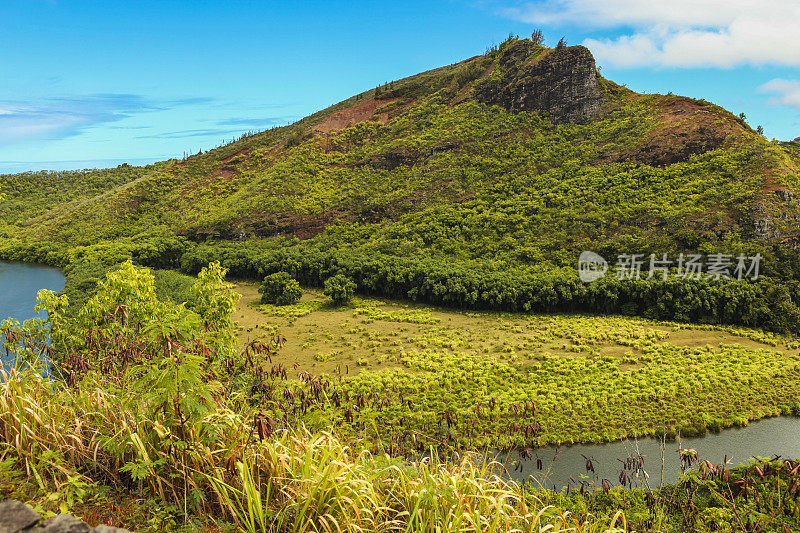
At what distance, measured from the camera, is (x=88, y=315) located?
42.8 ft

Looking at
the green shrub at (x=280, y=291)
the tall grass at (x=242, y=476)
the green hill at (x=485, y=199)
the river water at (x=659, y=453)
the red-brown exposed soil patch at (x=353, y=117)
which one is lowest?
the river water at (x=659, y=453)

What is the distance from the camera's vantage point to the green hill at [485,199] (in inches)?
1435

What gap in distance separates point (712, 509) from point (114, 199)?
88.7 m

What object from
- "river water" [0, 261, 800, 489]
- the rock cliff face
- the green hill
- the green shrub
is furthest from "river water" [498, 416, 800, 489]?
the rock cliff face

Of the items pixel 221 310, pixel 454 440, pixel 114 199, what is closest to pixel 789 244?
pixel 454 440

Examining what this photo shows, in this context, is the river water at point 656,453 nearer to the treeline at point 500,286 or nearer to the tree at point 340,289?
the treeline at point 500,286

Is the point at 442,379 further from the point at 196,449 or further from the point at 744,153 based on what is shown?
the point at 744,153

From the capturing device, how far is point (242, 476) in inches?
182

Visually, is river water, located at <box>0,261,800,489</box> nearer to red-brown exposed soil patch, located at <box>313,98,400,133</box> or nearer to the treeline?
the treeline

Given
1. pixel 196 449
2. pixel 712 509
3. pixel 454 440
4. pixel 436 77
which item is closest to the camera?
pixel 196 449

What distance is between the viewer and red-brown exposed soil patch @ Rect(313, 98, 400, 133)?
82062mm

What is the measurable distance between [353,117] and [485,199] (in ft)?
130

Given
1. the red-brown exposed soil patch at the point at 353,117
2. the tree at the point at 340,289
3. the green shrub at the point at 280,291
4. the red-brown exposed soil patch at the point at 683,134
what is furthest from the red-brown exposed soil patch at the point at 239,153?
the red-brown exposed soil patch at the point at 683,134

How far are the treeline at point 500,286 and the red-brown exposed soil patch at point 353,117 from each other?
37886 mm
